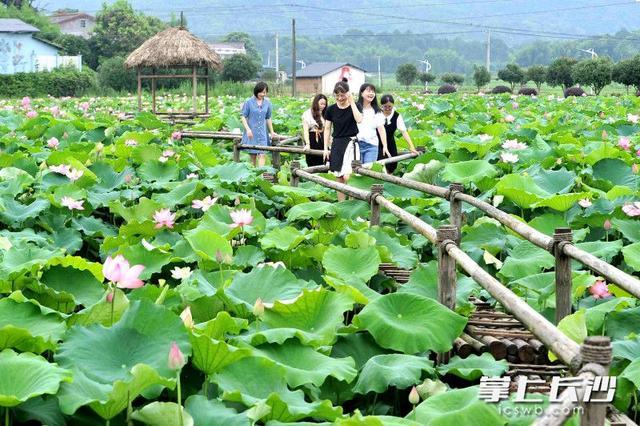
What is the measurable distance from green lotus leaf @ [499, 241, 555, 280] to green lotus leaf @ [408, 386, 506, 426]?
164cm

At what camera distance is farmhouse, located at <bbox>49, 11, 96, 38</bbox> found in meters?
80.8

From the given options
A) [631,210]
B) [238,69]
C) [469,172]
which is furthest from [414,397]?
[238,69]

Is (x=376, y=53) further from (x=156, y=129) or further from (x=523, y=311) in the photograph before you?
(x=523, y=311)

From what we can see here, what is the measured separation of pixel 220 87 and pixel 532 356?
26.7 m

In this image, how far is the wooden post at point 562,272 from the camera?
314 cm

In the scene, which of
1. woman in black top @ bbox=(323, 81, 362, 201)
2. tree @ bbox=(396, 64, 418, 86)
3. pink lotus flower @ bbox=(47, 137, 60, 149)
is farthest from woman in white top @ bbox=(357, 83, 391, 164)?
tree @ bbox=(396, 64, 418, 86)

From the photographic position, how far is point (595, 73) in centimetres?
3005

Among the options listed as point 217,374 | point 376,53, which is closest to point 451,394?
point 217,374

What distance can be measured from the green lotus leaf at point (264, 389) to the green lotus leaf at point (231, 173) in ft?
12.5

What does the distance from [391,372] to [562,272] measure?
0.88 metres

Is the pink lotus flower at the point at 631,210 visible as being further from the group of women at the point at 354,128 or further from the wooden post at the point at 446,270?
the group of women at the point at 354,128

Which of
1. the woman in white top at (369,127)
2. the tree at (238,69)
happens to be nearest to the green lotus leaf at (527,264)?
the woman in white top at (369,127)

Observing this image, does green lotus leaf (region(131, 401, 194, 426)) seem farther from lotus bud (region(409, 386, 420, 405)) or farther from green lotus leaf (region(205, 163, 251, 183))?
green lotus leaf (region(205, 163, 251, 183))

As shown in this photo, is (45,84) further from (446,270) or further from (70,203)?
(446,270)
